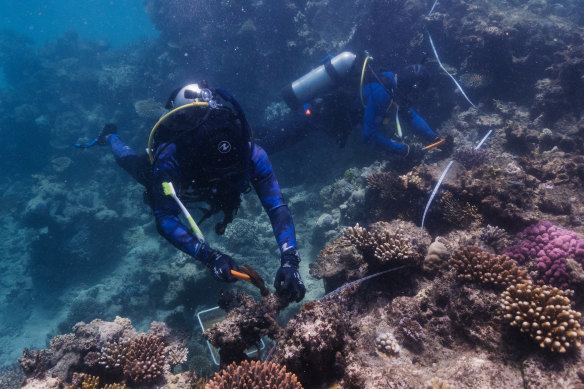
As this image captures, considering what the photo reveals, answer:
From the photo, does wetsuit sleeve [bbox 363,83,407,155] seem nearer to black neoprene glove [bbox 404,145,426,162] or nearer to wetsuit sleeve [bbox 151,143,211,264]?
black neoprene glove [bbox 404,145,426,162]

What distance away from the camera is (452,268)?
3752 mm

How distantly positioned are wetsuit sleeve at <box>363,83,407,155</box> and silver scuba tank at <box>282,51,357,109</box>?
3.54 feet

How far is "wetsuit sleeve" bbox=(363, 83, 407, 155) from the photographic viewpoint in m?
6.86

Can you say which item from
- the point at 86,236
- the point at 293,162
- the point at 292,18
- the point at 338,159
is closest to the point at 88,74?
the point at 86,236

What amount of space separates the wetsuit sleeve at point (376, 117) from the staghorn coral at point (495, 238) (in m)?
2.95

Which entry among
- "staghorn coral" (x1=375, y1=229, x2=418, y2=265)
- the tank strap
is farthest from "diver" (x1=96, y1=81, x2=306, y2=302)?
the tank strap

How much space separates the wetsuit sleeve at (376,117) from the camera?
6863 mm

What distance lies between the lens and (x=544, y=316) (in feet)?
8.86

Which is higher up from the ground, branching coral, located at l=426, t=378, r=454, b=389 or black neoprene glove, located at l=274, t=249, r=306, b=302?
black neoprene glove, located at l=274, t=249, r=306, b=302

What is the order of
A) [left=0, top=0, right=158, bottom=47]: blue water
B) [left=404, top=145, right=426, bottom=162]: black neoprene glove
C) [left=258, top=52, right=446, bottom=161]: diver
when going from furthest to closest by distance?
[left=0, top=0, right=158, bottom=47]: blue water
[left=258, top=52, right=446, bottom=161]: diver
[left=404, top=145, right=426, bottom=162]: black neoprene glove

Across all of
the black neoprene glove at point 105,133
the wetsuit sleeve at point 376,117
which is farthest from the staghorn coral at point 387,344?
the black neoprene glove at point 105,133

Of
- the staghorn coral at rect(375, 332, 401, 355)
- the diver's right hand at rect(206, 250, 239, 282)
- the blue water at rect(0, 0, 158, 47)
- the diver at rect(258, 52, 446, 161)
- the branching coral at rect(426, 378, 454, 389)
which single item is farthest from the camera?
the blue water at rect(0, 0, 158, 47)

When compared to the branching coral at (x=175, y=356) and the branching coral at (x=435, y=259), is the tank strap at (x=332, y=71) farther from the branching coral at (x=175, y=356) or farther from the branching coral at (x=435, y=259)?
the branching coral at (x=175, y=356)

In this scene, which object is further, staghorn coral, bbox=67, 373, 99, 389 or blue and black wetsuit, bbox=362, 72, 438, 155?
blue and black wetsuit, bbox=362, 72, 438, 155
